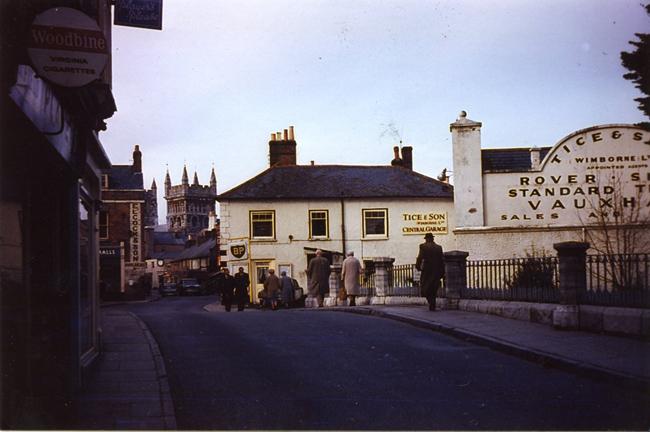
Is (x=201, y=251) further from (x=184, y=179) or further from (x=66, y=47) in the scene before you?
(x=184, y=179)

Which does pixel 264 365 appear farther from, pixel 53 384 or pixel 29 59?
pixel 29 59

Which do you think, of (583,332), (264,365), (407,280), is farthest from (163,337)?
(407,280)

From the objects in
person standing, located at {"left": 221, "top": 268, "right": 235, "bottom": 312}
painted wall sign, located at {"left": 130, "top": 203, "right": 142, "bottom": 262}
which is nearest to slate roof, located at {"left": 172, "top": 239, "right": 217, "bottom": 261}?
painted wall sign, located at {"left": 130, "top": 203, "right": 142, "bottom": 262}

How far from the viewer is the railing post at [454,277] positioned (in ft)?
62.5

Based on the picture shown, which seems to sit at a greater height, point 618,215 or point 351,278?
point 618,215

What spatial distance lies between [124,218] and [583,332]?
58412 mm

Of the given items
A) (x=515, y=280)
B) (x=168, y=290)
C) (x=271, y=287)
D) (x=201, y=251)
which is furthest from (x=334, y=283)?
(x=201, y=251)

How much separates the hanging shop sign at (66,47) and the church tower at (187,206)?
175189 mm

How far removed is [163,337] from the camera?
14141 millimetres

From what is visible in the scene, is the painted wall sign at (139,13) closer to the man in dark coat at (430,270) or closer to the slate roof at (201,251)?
the man in dark coat at (430,270)

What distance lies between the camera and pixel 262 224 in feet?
156

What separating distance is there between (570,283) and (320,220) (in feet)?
113

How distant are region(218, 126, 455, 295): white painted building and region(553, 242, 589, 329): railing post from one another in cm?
3311

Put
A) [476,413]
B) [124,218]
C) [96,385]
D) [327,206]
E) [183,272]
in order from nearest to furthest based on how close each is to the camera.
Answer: [476,413] < [96,385] < [327,206] < [124,218] < [183,272]
